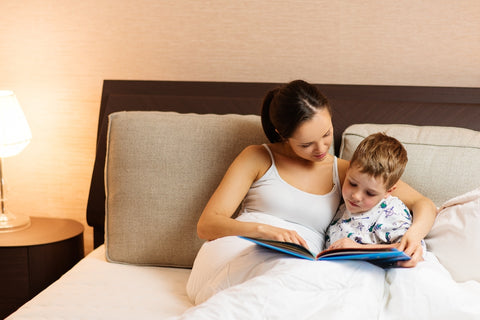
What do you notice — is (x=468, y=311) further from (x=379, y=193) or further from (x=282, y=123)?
(x=282, y=123)

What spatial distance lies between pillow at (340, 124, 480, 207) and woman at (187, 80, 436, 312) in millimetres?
98

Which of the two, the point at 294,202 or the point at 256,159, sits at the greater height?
the point at 256,159

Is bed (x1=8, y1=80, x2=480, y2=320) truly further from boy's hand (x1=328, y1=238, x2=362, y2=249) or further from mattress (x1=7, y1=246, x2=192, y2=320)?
boy's hand (x1=328, y1=238, x2=362, y2=249)

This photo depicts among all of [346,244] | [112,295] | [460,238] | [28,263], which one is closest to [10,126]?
[28,263]

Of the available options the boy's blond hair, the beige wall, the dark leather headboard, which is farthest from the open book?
the beige wall

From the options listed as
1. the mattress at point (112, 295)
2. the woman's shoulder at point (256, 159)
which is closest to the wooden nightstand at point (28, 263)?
the mattress at point (112, 295)

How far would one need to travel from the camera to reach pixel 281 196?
155 centimetres

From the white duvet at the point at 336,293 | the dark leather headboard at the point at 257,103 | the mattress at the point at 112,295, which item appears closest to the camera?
the white duvet at the point at 336,293

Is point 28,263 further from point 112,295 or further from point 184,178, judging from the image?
point 184,178

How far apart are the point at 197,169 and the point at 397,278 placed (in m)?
0.80

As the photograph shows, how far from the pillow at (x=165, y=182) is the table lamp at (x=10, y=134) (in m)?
0.61

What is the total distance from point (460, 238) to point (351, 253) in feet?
1.44

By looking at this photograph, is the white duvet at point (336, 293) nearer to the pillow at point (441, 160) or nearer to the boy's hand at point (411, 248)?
the boy's hand at point (411, 248)

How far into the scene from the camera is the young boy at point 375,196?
4.59ft
